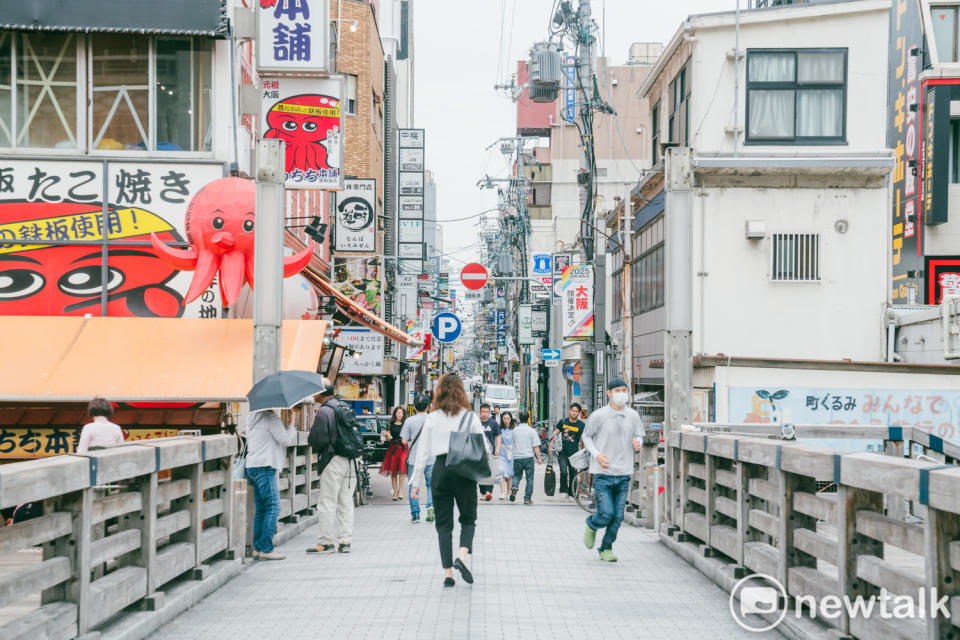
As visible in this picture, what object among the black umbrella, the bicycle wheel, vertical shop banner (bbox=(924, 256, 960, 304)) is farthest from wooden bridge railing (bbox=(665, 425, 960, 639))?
vertical shop banner (bbox=(924, 256, 960, 304))

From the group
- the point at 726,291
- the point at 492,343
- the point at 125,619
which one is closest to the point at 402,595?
the point at 125,619

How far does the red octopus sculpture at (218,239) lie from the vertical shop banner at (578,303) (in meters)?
12.4

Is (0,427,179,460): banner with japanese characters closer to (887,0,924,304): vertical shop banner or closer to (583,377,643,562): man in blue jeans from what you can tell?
(583,377,643,562): man in blue jeans

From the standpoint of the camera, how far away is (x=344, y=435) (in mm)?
12219

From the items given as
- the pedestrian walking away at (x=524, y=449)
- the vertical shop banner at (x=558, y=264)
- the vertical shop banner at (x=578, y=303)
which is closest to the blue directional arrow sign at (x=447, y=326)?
the pedestrian walking away at (x=524, y=449)

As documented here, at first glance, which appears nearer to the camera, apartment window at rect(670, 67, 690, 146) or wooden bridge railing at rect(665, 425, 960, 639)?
wooden bridge railing at rect(665, 425, 960, 639)

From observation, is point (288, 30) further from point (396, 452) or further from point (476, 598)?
point (476, 598)

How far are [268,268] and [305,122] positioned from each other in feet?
20.2

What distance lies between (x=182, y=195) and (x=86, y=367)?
3.44m

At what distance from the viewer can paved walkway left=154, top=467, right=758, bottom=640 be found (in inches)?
300

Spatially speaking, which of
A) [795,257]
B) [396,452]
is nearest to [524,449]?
[396,452]

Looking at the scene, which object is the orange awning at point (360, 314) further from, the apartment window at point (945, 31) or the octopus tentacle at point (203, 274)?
the apartment window at point (945, 31)

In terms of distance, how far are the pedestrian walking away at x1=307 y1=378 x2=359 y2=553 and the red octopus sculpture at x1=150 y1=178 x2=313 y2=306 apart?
4.21 metres

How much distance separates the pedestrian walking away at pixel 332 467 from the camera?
1213cm
